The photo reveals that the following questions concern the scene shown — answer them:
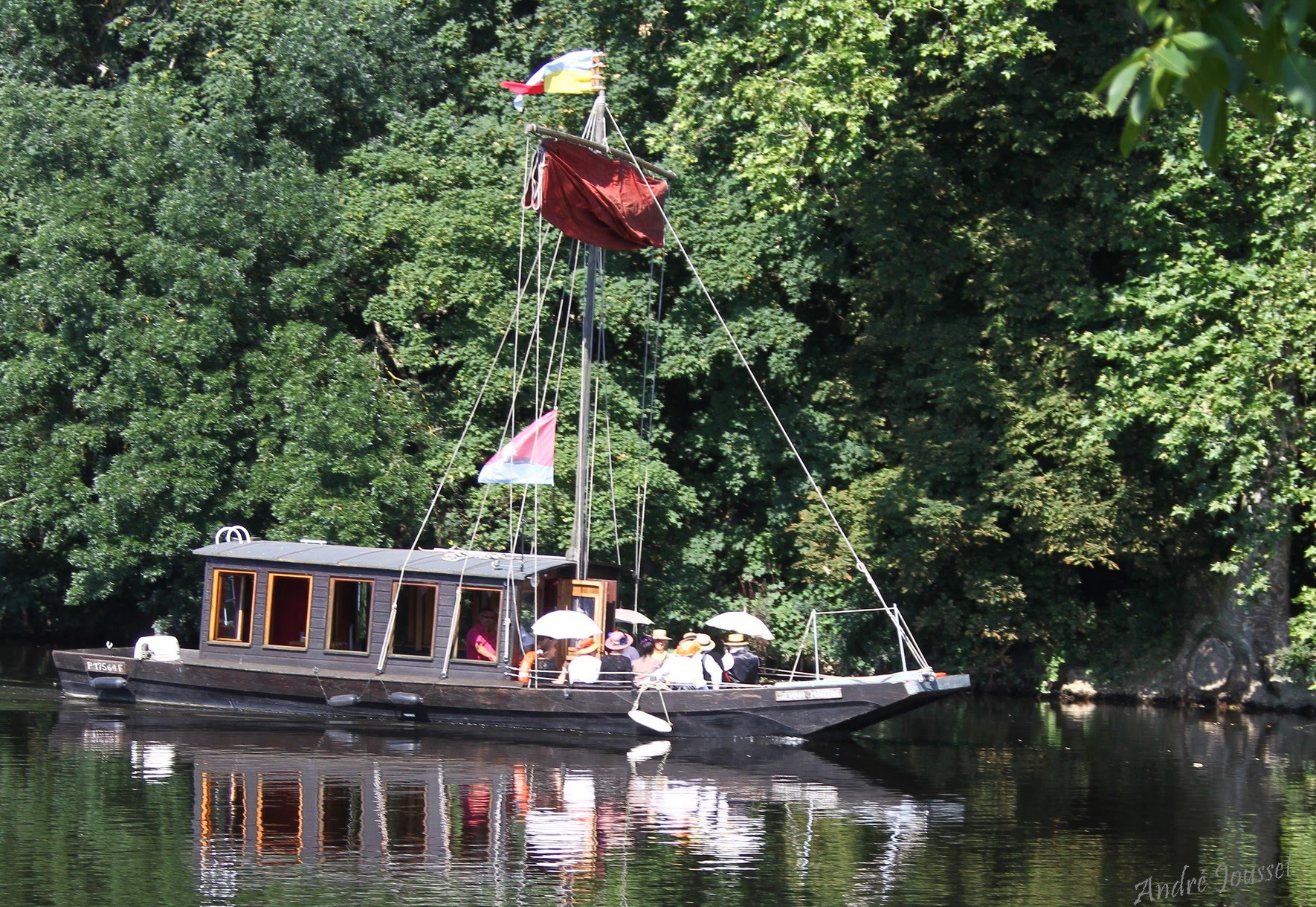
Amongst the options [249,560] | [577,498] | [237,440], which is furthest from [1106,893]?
[237,440]

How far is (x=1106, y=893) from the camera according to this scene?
1134 centimetres

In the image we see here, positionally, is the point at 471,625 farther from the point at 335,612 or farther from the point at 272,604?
the point at 272,604

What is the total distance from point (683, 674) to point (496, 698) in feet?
7.90

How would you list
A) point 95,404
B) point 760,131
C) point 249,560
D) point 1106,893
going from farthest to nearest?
point 95,404 < point 760,131 < point 249,560 < point 1106,893

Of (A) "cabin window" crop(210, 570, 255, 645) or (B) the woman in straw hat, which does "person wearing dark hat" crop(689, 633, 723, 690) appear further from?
(A) "cabin window" crop(210, 570, 255, 645)

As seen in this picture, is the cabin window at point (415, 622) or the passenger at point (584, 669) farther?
the cabin window at point (415, 622)

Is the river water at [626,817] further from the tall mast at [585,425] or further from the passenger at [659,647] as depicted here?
the tall mast at [585,425]

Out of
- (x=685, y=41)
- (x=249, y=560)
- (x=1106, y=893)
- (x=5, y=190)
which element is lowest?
(x=1106, y=893)

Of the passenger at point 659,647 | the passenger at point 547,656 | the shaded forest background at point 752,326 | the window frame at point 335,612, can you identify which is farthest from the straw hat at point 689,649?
the shaded forest background at point 752,326

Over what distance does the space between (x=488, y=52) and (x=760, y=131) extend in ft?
30.6

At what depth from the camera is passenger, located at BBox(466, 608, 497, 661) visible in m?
19.5

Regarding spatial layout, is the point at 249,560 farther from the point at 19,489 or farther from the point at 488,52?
the point at 488,52

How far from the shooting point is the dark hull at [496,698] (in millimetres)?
18000

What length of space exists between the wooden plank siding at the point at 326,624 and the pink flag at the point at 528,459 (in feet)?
4.79
